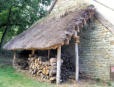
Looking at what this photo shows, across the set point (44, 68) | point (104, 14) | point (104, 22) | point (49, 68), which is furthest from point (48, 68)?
point (104, 14)

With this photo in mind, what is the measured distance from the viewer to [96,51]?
7402mm

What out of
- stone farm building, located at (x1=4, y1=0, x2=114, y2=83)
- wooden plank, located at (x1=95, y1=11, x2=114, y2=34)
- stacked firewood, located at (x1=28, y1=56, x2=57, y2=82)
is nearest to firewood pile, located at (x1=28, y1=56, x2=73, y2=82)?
stacked firewood, located at (x1=28, y1=56, x2=57, y2=82)

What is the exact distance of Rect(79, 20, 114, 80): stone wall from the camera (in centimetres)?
702

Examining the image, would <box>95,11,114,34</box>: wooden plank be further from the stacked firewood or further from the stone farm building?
the stacked firewood

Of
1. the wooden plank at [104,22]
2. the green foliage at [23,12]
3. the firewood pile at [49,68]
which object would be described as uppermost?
the green foliage at [23,12]

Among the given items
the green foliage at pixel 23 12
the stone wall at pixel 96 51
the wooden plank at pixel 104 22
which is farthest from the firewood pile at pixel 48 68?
the green foliage at pixel 23 12

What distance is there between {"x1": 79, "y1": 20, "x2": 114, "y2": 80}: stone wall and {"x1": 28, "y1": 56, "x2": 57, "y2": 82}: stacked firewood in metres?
2.13

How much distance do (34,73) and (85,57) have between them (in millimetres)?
2921

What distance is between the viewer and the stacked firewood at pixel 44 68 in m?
6.35

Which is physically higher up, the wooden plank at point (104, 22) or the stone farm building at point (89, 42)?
the wooden plank at point (104, 22)

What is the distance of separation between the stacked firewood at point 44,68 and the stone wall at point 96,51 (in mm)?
2133

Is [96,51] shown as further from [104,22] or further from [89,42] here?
→ [104,22]

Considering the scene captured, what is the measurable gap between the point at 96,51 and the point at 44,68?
9.27ft

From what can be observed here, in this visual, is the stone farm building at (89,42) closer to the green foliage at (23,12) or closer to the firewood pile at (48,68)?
the firewood pile at (48,68)
